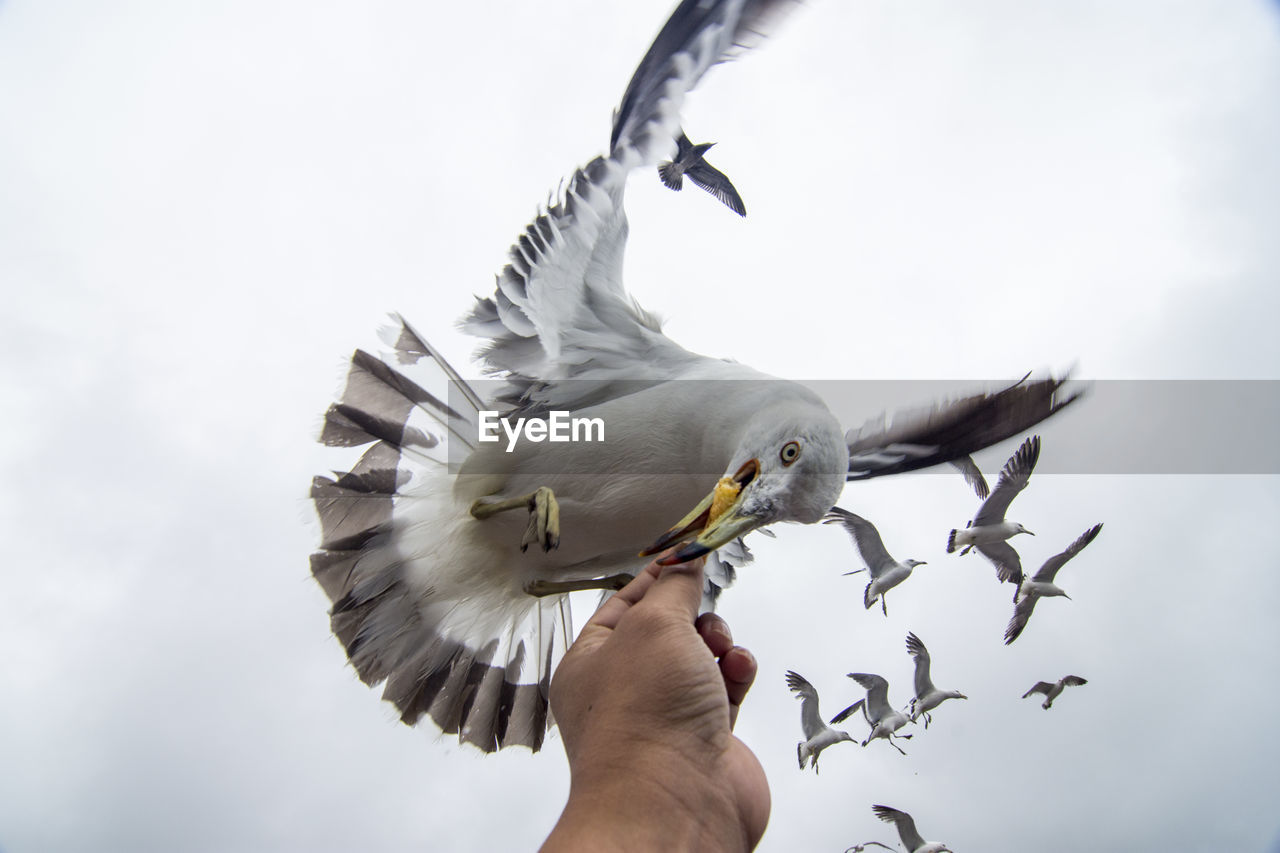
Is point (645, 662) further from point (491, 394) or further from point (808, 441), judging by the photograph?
point (491, 394)

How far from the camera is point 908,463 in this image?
5.72 feet

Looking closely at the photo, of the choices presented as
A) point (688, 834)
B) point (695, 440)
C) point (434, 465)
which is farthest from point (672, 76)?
point (688, 834)

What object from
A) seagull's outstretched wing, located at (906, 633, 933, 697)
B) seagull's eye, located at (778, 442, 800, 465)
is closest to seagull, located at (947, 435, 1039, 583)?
seagull's outstretched wing, located at (906, 633, 933, 697)

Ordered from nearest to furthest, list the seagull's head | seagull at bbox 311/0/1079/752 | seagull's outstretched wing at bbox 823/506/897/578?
the seagull's head, seagull at bbox 311/0/1079/752, seagull's outstretched wing at bbox 823/506/897/578

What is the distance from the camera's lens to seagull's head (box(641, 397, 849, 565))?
1346mm

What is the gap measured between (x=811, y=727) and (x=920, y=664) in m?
0.46

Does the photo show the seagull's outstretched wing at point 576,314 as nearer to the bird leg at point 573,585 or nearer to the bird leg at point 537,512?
the bird leg at point 537,512

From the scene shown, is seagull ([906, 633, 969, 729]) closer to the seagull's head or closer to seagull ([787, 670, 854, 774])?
seagull ([787, 670, 854, 774])

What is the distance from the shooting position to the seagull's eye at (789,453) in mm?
1396

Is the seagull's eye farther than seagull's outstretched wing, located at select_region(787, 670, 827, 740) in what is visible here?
No

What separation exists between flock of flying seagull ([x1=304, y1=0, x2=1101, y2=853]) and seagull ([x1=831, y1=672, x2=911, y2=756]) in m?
0.62

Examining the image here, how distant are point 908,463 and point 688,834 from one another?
1.04m

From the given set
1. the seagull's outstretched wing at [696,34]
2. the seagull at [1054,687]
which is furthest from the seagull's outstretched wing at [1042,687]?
the seagull's outstretched wing at [696,34]

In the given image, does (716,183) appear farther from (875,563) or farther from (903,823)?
(903,823)
